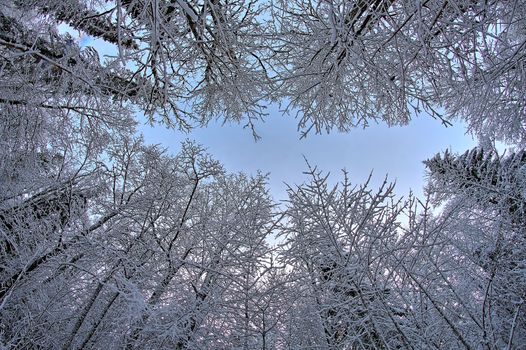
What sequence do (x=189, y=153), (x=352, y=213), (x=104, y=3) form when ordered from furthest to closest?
(x=104, y=3) < (x=189, y=153) < (x=352, y=213)

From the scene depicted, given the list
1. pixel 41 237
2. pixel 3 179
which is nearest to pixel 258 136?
pixel 41 237

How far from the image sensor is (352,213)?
3.04 meters

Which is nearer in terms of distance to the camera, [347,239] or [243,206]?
[347,239]

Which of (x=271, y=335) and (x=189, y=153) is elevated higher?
(x=189, y=153)

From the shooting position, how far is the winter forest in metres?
2.98

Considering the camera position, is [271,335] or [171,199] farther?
[171,199]

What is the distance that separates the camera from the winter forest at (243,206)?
298cm

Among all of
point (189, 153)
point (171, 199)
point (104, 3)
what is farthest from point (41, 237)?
point (104, 3)

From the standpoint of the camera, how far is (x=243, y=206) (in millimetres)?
5703

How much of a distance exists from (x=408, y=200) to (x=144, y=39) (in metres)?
2.96

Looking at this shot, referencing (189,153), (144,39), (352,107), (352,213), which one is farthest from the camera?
(189,153)

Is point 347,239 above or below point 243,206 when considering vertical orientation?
below

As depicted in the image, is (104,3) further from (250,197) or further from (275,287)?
(275,287)

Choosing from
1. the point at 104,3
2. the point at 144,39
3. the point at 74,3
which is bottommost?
the point at 144,39
